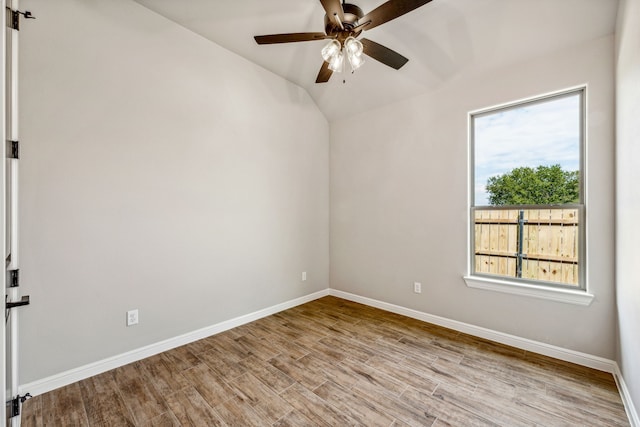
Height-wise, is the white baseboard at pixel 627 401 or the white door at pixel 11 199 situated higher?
the white door at pixel 11 199

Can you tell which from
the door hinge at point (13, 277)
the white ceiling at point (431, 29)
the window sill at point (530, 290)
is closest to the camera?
the door hinge at point (13, 277)

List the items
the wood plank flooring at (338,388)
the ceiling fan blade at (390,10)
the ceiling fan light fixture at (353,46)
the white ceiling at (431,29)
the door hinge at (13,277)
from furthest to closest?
1. the white ceiling at (431,29)
2. the ceiling fan light fixture at (353,46)
3. the wood plank flooring at (338,388)
4. the ceiling fan blade at (390,10)
5. the door hinge at (13,277)

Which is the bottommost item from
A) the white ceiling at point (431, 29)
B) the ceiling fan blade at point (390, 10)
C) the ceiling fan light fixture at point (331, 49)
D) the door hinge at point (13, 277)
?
the door hinge at point (13, 277)

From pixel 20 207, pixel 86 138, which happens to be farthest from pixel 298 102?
pixel 20 207

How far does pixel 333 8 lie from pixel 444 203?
222 cm

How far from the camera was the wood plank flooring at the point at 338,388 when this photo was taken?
1.75 m

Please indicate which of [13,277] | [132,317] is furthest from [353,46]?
[132,317]

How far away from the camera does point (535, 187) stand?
2.63 meters

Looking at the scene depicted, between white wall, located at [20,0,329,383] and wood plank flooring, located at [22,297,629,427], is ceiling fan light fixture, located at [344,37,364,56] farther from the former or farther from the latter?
wood plank flooring, located at [22,297,629,427]

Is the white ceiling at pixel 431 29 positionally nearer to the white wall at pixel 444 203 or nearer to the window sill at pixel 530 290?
the white wall at pixel 444 203

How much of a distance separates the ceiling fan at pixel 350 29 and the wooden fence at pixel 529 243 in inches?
74.1

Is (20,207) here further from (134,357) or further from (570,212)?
(570,212)

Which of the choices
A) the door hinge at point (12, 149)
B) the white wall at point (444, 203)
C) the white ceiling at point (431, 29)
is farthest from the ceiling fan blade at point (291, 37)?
the white wall at point (444, 203)

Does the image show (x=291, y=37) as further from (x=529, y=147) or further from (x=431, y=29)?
(x=529, y=147)
